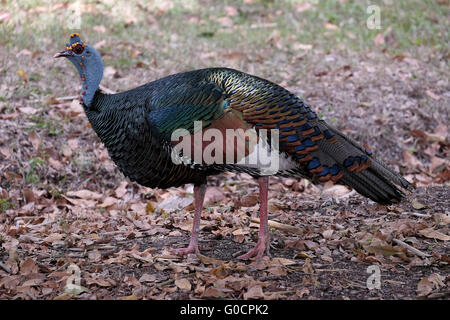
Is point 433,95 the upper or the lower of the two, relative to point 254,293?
upper

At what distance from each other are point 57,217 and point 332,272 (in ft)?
8.85

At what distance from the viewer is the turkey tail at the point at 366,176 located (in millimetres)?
3922

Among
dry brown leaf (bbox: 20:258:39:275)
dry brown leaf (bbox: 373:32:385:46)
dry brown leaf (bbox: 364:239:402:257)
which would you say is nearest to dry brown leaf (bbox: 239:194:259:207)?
dry brown leaf (bbox: 364:239:402:257)

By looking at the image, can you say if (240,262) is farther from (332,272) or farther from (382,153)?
(382,153)

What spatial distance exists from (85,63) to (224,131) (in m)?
1.31

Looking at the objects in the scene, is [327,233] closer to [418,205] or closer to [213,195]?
[418,205]

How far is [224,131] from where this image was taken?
3.78m

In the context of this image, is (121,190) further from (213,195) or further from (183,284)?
(183,284)

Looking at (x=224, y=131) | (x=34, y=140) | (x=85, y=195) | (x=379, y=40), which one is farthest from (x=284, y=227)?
(x=379, y=40)

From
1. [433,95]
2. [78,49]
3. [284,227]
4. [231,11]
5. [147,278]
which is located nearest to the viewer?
[147,278]

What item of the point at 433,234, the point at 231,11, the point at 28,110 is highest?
the point at 231,11

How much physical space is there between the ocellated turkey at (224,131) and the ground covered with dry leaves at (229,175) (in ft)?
1.48

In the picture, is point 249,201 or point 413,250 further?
point 249,201

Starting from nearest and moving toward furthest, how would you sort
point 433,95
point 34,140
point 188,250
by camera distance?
point 188,250, point 34,140, point 433,95
